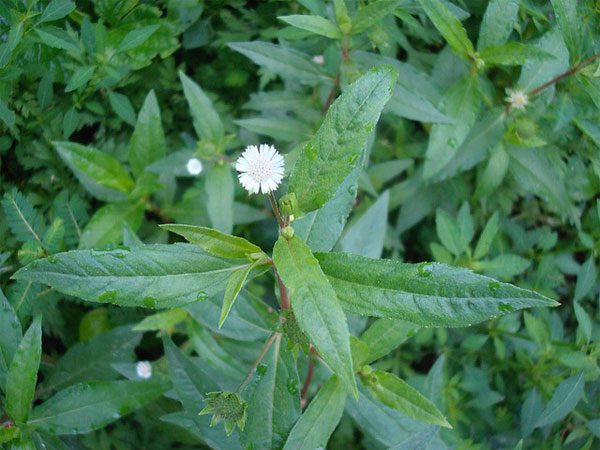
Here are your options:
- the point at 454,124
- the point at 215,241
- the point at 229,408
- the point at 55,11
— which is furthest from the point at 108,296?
the point at 454,124

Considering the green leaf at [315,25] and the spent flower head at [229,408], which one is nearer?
the spent flower head at [229,408]

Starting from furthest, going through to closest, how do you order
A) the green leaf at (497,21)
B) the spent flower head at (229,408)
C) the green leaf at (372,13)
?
the green leaf at (497,21) < the green leaf at (372,13) < the spent flower head at (229,408)

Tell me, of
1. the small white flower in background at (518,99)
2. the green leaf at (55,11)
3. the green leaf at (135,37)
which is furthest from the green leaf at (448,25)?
the green leaf at (55,11)

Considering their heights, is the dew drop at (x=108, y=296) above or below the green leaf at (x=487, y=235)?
above

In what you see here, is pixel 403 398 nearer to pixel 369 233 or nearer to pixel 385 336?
pixel 385 336

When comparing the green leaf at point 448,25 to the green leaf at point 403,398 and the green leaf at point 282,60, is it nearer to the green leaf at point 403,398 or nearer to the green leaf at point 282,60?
the green leaf at point 282,60

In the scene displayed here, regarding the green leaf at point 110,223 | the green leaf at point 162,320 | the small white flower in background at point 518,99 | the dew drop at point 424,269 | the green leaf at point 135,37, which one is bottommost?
the green leaf at point 162,320

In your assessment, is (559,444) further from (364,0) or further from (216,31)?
(216,31)

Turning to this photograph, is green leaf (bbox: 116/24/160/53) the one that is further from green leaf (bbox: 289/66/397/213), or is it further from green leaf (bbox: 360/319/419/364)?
green leaf (bbox: 360/319/419/364)
